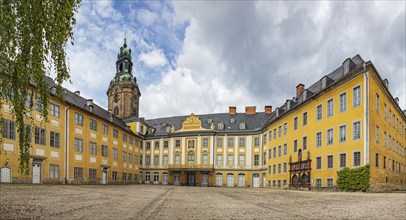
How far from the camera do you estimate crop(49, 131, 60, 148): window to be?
28.3 meters

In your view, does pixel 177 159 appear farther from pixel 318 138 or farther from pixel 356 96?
pixel 356 96

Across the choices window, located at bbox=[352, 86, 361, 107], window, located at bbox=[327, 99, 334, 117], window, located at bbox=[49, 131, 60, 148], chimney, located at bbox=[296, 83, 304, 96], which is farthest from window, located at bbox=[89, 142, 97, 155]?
window, located at bbox=[352, 86, 361, 107]

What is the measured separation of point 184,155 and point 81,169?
22425mm

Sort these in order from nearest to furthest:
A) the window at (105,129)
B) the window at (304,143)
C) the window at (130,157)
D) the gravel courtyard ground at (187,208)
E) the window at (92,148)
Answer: the gravel courtyard ground at (187,208) < the window at (304,143) < the window at (92,148) < the window at (105,129) < the window at (130,157)

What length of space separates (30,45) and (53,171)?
25.1 metres

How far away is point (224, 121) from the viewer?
5491 cm

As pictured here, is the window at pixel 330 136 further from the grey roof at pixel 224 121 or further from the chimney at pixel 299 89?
the grey roof at pixel 224 121

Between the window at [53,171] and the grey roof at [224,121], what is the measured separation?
90.8 ft

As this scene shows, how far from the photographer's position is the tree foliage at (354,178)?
2183cm

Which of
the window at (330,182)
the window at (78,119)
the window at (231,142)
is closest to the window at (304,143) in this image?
the window at (330,182)

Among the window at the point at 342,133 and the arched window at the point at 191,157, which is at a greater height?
the window at the point at 342,133

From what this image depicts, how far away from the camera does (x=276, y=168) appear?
3991 cm

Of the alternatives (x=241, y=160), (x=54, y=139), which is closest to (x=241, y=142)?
(x=241, y=160)

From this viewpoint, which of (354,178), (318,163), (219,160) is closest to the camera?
(354,178)
